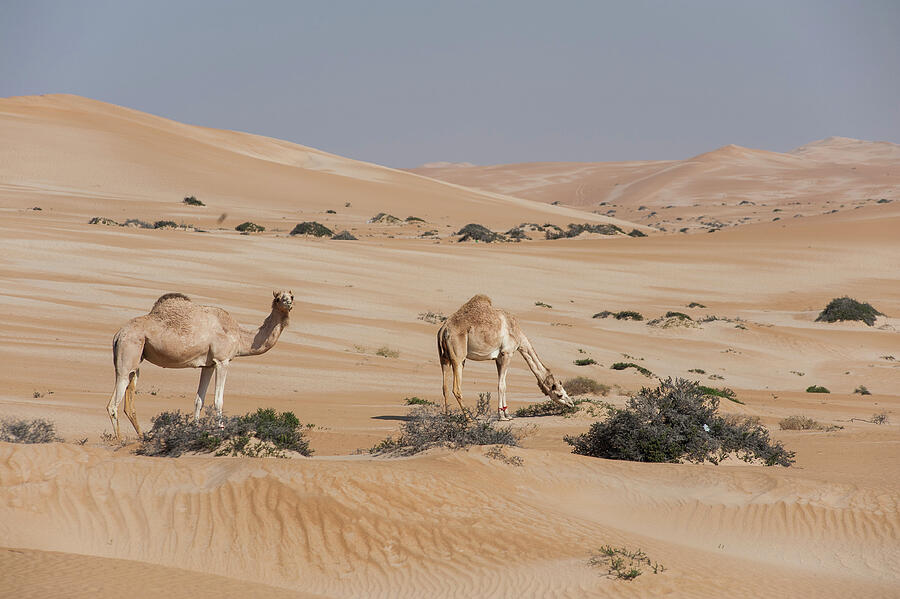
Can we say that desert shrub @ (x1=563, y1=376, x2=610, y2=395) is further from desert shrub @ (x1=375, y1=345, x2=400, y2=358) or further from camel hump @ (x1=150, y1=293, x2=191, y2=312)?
camel hump @ (x1=150, y1=293, x2=191, y2=312)

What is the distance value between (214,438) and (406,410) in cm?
658

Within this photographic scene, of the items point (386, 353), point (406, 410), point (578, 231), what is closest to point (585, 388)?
point (406, 410)

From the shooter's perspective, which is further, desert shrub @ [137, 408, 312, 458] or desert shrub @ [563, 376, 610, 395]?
desert shrub @ [563, 376, 610, 395]

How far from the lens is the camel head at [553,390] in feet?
51.5

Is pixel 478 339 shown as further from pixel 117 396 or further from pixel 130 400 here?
pixel 117 396

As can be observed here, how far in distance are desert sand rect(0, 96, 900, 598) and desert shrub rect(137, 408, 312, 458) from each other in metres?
0.50

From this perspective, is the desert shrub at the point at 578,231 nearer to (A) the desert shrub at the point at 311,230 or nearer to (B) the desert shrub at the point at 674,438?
(A) the desert shrub at the point at 311,230

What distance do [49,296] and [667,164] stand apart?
570 feet

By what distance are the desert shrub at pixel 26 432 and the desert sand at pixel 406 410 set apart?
0.64 meters

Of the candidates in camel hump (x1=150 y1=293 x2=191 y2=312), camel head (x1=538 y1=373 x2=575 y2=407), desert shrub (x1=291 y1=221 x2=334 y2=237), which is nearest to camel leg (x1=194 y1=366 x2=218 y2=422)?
camel hump (x1=150 y1=293 x2=191 y2=312)

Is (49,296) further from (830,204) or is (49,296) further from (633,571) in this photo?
(830,204)

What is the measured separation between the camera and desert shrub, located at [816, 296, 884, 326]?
115 ft

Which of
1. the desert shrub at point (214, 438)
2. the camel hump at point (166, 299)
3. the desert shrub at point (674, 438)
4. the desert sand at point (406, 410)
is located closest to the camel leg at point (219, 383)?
the desert shrub at point (214, 438)

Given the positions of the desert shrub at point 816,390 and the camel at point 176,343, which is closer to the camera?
the camel at point 176,343
